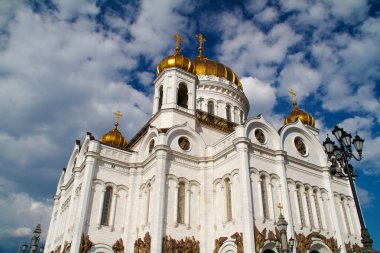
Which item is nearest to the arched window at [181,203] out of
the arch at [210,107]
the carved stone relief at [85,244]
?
the carved stone relief at [85,244]

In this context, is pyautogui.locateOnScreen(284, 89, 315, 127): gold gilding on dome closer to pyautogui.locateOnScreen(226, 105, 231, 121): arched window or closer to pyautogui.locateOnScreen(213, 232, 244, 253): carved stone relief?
pyautogui.locateOnScreen(226, 105, 231, 121): arched window

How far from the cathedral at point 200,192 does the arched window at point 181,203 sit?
0.06 m

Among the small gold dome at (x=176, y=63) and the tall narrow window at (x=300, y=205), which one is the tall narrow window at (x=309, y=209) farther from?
the small gold dome at (x=176, y=63)

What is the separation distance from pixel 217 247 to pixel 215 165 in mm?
5066

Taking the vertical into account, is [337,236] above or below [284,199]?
below

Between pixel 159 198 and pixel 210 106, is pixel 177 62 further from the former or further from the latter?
pixel 159 198

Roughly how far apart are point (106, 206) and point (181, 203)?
468 cm

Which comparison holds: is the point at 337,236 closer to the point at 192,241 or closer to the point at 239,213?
the point at 239,213

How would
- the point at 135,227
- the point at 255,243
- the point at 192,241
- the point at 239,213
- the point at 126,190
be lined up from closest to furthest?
the point at 255,243
the point at 239,213
the point at 192,241
the point at 135,227
the point at 126,190

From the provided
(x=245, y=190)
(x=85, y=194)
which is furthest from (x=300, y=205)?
(x=85, y=194)

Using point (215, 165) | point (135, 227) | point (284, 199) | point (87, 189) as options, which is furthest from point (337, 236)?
point (87, 189)

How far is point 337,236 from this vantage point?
66.1 ft

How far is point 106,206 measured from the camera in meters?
20.4

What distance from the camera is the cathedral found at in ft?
59.0
